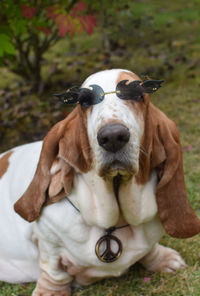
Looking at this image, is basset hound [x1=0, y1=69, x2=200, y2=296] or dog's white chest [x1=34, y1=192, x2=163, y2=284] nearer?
basset hound [x1=0, y1=69, x2=200, y2=296]

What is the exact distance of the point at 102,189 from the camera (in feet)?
7.34

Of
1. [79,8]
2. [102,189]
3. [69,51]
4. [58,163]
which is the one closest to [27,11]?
[79,8]

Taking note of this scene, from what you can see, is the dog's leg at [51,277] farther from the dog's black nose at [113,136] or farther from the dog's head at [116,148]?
the dog's black nose at [113,136]

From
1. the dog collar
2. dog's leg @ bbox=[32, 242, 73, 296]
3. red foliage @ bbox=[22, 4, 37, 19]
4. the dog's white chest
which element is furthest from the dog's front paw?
red foliage @ bbox=[22, 4, 37, 19]

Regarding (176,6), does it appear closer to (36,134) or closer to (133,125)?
(36,134)

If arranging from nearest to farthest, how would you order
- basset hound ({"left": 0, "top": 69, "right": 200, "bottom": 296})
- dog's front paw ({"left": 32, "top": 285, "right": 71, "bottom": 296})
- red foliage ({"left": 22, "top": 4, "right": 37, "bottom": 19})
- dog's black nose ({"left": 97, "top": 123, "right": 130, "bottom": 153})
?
1. dog's black nose ({"left": 97, "top": 123, "right": 130, "bottom": 153})
2. basset hound ({"left": 0, "top": 69, "right": 200, "bottom": 296})
3. dog's front paw ({"left": 32, "top": 285, "right": 71, "bottom": 296})
4. red foliage ({"left": 22, "top": 4, "right": 37, "bottom": 19})

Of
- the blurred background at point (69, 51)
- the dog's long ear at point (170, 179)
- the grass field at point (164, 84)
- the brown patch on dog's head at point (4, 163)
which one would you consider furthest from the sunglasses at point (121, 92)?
the blurred background at point (69, 51)

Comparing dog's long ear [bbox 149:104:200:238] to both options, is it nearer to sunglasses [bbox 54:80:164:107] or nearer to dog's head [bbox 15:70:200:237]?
dog's head [bbox 15:70:200:237]

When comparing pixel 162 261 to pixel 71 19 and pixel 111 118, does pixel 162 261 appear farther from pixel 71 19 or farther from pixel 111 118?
pixel 71 19

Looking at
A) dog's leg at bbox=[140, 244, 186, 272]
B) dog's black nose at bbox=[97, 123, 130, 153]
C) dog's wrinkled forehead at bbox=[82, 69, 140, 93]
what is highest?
dog's wrinkled forehead at bbox=[82, 69, 140, 93]

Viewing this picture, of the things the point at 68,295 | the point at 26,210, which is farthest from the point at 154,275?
the point at 26,210

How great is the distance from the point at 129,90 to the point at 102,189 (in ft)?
1.74

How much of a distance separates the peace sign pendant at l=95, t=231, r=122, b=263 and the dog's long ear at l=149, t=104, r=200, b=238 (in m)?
0.29

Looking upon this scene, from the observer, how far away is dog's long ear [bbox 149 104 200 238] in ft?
7.34
